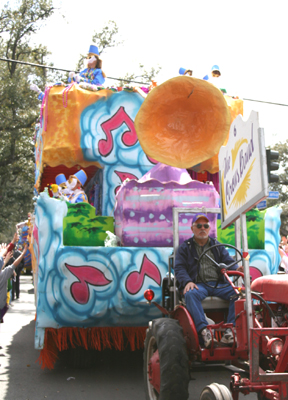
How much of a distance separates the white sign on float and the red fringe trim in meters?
2.81

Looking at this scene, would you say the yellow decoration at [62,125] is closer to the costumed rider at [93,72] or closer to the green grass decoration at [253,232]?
the costumed rider at [93,72]

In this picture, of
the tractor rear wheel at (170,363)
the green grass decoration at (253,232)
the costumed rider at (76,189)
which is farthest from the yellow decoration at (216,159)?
the tractor rear wheel at (170,363)

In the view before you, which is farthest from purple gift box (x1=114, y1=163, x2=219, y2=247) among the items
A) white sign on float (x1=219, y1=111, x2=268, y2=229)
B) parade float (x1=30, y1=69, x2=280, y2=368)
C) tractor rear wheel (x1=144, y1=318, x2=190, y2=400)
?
white sign on float (x1=219, y1=111, x2=268, y2=229)

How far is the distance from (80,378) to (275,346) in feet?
12.0

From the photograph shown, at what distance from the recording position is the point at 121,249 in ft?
19.8

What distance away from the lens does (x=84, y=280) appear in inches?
234

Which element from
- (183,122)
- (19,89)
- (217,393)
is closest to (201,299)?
(217,393)

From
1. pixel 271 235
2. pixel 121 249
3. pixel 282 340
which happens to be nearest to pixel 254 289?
pixel 282 340

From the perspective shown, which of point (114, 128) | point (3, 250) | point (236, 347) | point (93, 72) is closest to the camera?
point (236, 347)

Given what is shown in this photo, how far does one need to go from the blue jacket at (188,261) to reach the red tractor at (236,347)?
0.84 ft

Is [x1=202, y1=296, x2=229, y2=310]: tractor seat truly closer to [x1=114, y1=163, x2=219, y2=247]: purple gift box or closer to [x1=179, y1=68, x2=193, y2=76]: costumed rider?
[x1=114, y1=163, x2=219, y2=247]: purple gift box

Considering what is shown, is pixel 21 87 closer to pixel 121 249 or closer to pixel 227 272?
pixel 121 249

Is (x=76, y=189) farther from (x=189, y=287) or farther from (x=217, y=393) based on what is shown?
(x=217, y=393)

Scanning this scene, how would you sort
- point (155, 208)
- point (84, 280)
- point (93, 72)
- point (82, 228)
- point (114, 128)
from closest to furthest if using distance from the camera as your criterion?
point (84, 280) < point (82, 228) < point (155, 208) < point (114, 128) < point (93, 72)
